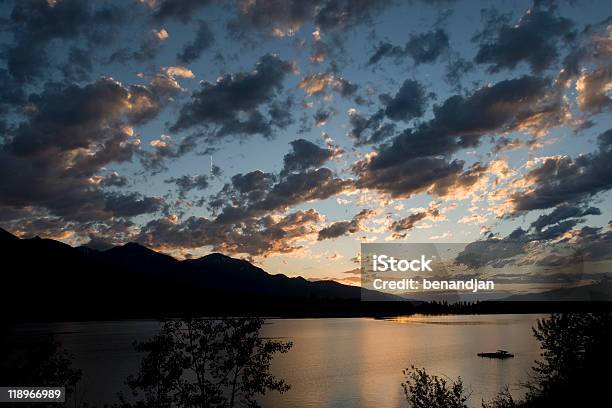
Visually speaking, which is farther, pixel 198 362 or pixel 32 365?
pixel 198 362

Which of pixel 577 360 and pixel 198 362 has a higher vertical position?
pixel 577 360

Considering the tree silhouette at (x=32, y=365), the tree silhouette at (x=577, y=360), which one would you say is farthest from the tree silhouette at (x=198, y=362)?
the tree silhouette at (x=577, y=360)

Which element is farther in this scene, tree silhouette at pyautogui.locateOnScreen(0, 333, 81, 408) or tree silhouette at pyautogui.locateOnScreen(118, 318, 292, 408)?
tree silhouette at pyautogui.locateOnScreen(118, 318, 292, 408)

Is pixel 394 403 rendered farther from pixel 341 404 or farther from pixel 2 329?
pixel 2 329

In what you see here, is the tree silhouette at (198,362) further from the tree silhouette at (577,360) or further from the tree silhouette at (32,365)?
the tree silhouette at (577,360)

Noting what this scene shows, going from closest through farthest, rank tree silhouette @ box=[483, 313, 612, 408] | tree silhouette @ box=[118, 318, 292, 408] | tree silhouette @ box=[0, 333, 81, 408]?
tree silhouette @ box=[0, 333, 81, 408]
tree silhouette @ box=[483, 313, 612, 408]
tree silhouette @ box=[118, 318, 292, 408]

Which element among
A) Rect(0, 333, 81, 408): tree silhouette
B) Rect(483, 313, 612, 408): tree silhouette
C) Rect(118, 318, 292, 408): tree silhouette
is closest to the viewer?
Rect(0, 333, 81, 408): tree silhouette

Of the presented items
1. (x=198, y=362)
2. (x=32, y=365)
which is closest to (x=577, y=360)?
(x=198, y=362)

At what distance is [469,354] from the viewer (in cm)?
19275

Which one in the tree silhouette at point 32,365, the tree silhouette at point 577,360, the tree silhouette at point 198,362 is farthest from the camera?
the tree silhouette at point 198,362

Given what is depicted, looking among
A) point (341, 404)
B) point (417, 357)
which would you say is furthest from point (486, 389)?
point (417, 357)

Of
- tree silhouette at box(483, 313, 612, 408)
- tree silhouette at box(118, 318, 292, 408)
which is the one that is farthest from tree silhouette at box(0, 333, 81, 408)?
tree silhouette at box(483, 313, 612, 408)

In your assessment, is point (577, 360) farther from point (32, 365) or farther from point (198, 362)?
point (32, 365)

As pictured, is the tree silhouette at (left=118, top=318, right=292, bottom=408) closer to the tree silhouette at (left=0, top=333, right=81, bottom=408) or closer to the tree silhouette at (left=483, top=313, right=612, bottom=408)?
the tree silhouette at (left=0, top=333, right=81, bottom=408)
